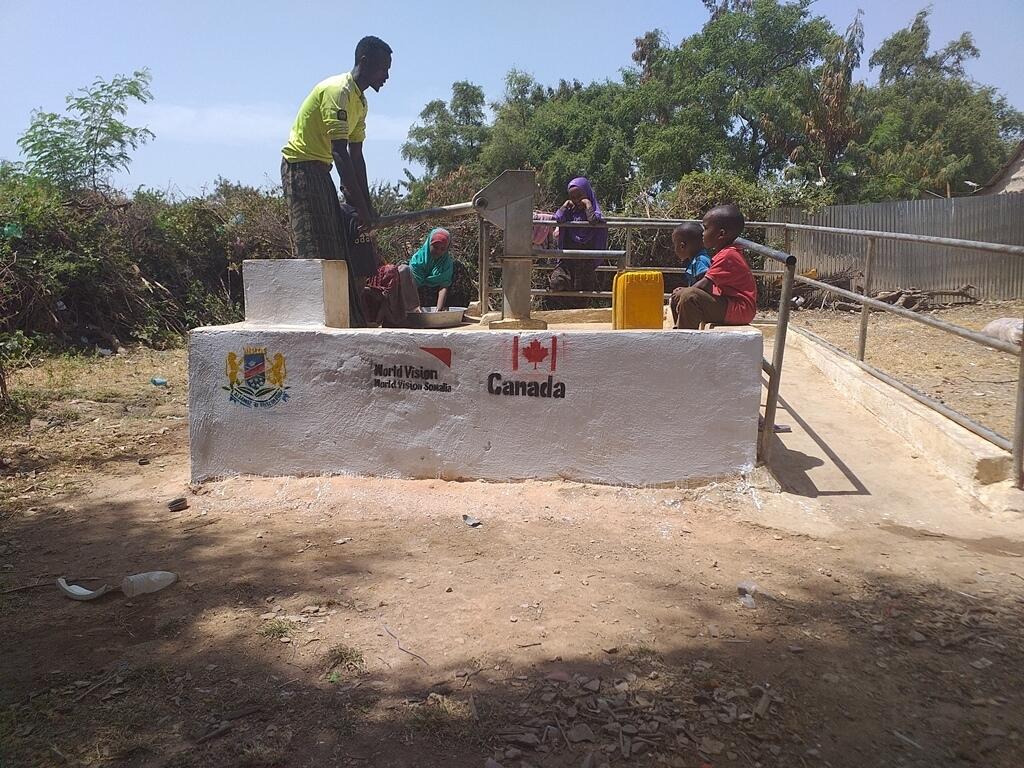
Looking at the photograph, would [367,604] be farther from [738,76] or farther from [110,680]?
[738,76]

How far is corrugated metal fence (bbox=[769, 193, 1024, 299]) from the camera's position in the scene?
43.4ft

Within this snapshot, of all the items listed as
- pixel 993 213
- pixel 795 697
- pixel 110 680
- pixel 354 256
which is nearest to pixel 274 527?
pixel 110 680

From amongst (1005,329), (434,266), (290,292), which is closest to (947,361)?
(1005,329)

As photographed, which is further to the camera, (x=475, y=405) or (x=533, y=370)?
(x=475, y=405)

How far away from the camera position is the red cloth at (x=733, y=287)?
4.51 metres

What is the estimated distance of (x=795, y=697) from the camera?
232 centimetres

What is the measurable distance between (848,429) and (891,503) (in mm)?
1040

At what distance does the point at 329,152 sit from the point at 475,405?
1955 millimetres

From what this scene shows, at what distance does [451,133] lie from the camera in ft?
104

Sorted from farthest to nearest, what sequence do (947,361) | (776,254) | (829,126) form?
(829,126), (947,361), (776,254)

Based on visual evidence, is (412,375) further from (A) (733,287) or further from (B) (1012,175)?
(B) (1012,175)

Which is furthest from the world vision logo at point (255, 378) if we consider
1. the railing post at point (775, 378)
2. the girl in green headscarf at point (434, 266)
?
the railing post at point (775, 378)

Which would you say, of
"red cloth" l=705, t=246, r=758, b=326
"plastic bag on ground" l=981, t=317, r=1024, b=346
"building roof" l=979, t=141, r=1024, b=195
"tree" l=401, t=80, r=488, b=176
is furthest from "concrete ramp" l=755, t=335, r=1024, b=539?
"tree" l=401, t=80, r=488, b=176

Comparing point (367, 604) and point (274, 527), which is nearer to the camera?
point (367, 604)
